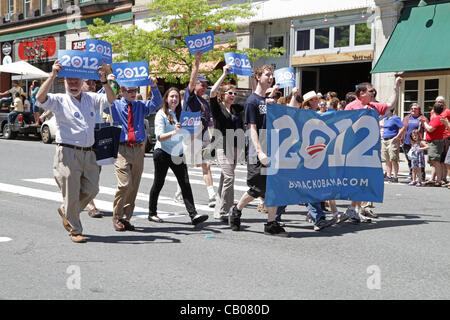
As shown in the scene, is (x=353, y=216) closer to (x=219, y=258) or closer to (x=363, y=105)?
(x=363, y=105)

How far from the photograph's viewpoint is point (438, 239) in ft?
24.7

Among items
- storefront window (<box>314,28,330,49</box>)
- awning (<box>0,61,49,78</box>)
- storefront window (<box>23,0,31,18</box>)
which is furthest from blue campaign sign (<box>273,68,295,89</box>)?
storefront window (<box>23,0,31,18</box>)

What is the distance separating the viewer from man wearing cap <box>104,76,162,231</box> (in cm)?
772

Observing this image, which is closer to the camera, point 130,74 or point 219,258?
point 219,258

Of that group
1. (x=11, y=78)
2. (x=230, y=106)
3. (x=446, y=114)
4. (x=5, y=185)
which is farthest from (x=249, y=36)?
(x=11, y=78)

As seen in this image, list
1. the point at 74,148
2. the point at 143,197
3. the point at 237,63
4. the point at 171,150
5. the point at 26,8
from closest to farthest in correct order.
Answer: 1. the point at 74,148
2. the point at 171,150
3. the point at 237,63
4. the point at 143,197
5. the point at 26,8

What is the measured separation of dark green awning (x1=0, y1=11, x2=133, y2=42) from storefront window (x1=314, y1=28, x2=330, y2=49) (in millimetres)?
13411

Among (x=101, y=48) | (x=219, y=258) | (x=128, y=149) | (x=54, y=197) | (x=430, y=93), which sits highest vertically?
(x=430, y=93)

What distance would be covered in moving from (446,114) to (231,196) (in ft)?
24.8

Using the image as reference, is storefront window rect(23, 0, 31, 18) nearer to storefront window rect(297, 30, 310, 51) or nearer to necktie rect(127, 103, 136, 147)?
storefront window rect(297, 30, 310, 51)

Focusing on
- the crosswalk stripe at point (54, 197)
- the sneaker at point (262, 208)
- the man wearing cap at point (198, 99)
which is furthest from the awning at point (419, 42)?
the crosswalk stripe at point (54, 197)

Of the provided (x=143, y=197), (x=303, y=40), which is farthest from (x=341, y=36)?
(x=143, y=197)

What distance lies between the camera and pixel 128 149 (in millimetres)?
7777

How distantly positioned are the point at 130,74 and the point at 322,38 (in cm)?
1725
